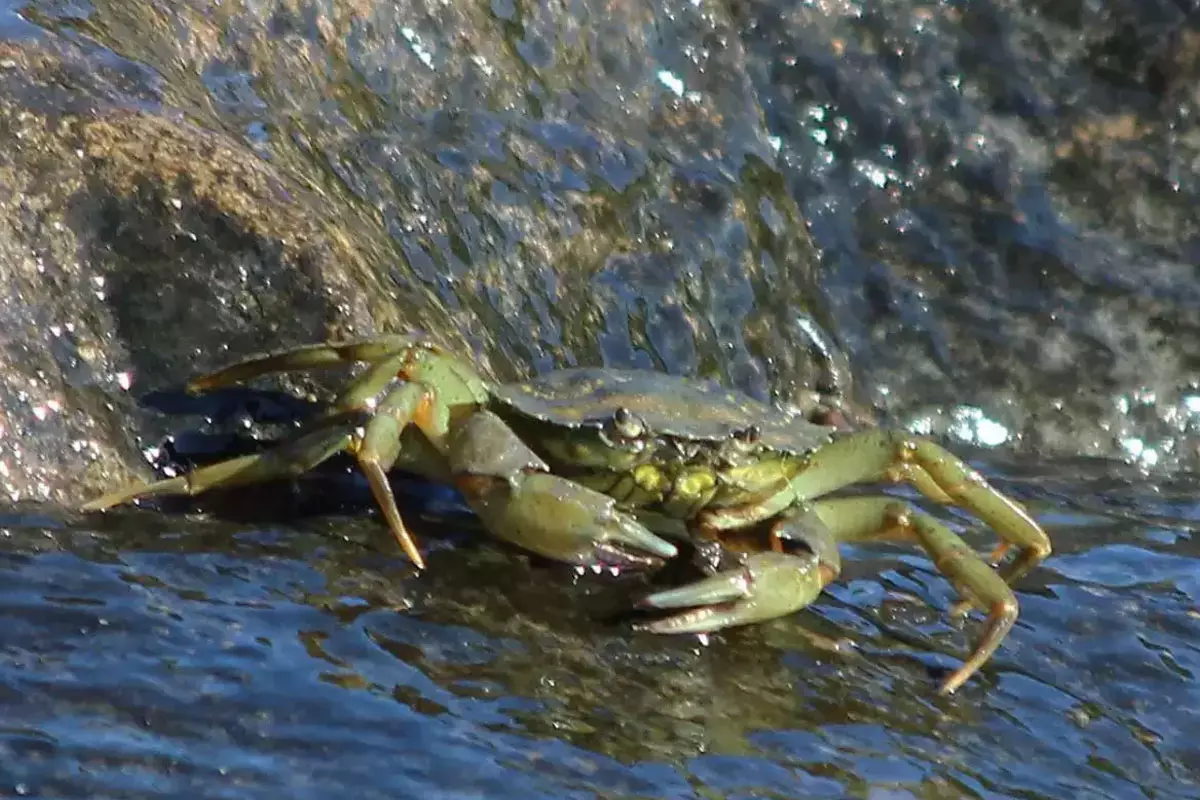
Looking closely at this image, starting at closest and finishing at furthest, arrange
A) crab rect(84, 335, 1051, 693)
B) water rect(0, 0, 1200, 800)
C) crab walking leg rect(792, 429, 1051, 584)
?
water rect(0, 0, 1200, 800) → crab rect(84, 335, 1051, 693) → crab walking leg rect(792, 429, 1051, 584)

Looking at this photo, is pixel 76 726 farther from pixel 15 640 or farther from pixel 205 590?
pixel 205 590

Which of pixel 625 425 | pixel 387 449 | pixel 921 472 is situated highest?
pixel 921 472


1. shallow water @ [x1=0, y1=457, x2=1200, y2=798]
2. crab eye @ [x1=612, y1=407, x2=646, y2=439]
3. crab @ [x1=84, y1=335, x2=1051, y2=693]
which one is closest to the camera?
shallow water @ [x1=0, y1=457, x2=1200, y2=798]

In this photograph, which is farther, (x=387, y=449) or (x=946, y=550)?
(x=946, y=550)

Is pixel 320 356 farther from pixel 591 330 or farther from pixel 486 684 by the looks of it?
pixel 591 330

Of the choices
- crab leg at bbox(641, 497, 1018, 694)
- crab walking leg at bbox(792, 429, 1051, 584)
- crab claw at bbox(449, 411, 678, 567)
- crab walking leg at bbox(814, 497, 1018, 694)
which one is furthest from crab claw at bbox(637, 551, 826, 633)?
crab walking leg at bbox(792, 429, 1051, 584)

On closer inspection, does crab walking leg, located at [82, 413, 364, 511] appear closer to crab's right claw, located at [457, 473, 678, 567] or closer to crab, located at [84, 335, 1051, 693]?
crab, located at [84, 335, 1051, 693]

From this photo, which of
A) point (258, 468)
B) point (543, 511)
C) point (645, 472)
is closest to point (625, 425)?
point (645, 472)

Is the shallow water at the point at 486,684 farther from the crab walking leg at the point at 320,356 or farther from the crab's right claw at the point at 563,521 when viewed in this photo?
the crab walking leg at the point at 320,356
